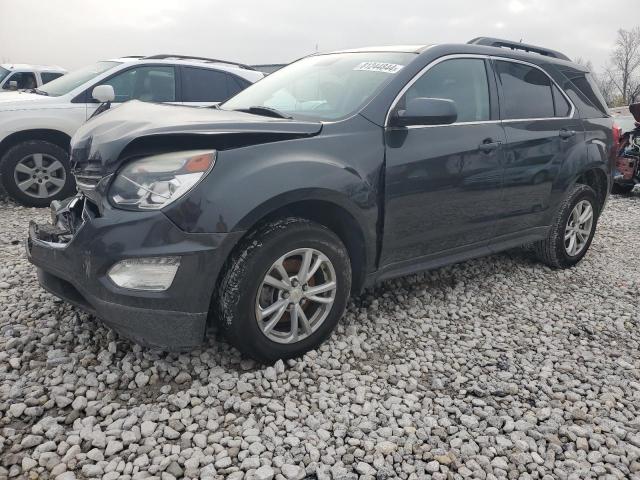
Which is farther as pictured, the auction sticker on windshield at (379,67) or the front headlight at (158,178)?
the auction sticker on windshield at (379,67)

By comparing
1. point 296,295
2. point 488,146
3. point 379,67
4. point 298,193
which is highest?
point 379,67

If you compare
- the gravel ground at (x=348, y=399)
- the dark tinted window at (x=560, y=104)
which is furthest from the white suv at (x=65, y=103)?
the dark tinted window at (x=560, y=104)

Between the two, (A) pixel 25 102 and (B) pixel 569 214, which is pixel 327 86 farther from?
(A) pixel 25 102

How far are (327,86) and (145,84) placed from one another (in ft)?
12.6

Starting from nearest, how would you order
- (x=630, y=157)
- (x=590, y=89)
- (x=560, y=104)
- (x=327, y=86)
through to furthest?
1. (x=327, y=86)
2. (x=560, y=104)
3. (x=590, y=89)
4. (x=630, y=157)

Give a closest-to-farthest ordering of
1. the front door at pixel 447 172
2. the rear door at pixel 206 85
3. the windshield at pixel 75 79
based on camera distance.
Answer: the front door at pixel 447 172
the windshield at pixel 75 79
the rear door at pixel 206 85

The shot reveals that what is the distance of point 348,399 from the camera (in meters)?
2.55

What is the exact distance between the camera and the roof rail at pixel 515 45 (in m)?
4.04

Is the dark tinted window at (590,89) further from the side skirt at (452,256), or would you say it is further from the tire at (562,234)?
the side skirt at (452,256)

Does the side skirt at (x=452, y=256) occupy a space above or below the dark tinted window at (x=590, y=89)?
below

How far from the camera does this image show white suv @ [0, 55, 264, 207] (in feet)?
18.9

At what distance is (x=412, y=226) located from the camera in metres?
3.16

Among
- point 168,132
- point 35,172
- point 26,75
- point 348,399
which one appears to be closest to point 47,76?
point 26,75

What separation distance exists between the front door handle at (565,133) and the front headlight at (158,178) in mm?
2962
